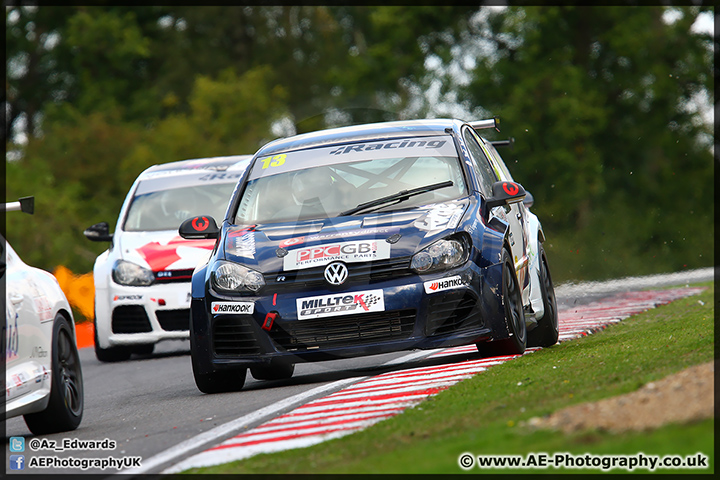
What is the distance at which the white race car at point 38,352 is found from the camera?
24.5 feet

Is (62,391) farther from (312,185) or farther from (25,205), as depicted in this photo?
(312,185)

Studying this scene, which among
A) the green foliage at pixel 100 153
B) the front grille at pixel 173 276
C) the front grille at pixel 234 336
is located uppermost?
the front grille at pixel 234 336

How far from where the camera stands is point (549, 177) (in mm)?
38156

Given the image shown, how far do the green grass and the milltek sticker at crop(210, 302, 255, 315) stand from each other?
63.2 inches

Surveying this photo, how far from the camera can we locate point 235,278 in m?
8.83

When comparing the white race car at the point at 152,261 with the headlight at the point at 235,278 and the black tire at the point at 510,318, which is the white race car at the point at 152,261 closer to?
the headlight at the point at 235,278

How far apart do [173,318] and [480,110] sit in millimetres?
28143

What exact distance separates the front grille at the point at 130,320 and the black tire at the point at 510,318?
17.6 ft

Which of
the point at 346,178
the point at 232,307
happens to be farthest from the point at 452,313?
the point at 346,178

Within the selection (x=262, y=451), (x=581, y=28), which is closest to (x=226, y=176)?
(x=262, y=451)

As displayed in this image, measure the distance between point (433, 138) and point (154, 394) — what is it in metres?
3.05

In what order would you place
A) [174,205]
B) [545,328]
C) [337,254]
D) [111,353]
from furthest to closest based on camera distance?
[174,205], [111,353], [545,328], [337,254]

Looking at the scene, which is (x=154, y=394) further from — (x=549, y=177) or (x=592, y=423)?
(x=549, y=177)

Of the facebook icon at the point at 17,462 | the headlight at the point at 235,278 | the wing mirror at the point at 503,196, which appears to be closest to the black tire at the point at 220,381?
A: the headlight at the point at 235,278
